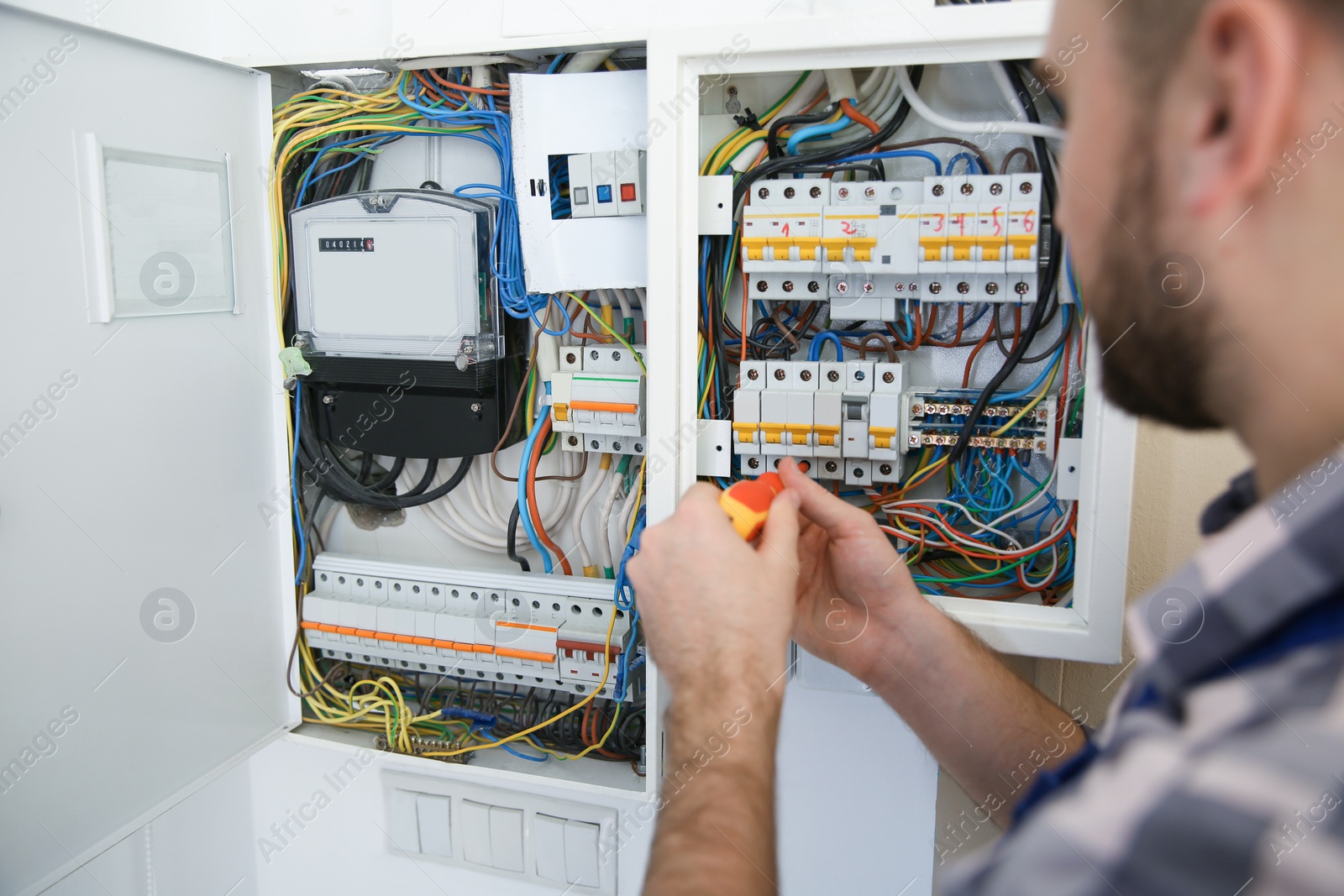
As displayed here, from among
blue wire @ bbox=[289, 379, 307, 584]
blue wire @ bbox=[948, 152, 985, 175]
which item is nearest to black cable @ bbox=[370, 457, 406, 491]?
blue wire @ bbox=[289, 379, 307, 584]

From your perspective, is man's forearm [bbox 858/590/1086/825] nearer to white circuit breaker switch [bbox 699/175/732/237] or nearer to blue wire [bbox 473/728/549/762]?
white circuit breaker switch [bbox 699/175/732/237]

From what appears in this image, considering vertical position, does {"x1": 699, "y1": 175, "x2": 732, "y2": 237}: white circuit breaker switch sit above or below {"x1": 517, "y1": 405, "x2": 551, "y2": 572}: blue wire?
above

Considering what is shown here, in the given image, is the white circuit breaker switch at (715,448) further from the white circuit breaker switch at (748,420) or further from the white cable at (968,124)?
the white cable at (968,124)

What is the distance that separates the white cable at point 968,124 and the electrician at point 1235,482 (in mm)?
583

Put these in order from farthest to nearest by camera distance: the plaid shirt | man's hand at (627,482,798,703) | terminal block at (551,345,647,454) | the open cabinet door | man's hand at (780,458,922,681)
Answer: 1. terminal block at (551,345,647,454)
2. the open cabinet door
3. man's hand at (780,458,922,681)
4. man's hand at (627,482,798,703)
5. the plaid shirt

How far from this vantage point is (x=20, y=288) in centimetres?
107

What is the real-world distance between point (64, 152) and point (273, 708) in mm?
899

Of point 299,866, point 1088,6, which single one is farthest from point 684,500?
point 299,866

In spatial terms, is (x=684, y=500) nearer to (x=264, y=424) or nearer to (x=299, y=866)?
(x=264, y=424)

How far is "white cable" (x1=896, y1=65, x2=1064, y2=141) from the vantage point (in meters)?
1.10

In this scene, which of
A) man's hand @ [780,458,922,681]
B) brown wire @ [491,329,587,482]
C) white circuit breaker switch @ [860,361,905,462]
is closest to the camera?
man's hand @ [780,458,922,681]

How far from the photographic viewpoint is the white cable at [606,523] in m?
1.43

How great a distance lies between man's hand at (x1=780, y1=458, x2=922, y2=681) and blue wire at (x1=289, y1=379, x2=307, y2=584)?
2.94 feet

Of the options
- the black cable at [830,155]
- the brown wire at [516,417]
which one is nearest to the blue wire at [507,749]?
the brown wire at [516,417]
